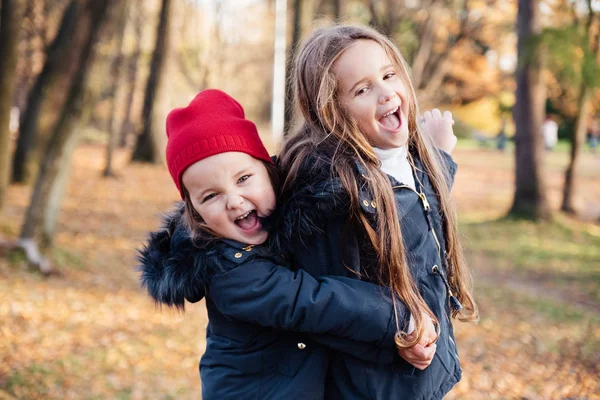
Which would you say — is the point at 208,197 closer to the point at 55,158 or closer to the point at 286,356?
the point at 286,356

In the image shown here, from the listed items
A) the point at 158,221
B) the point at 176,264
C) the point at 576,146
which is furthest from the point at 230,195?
the point at 576,146

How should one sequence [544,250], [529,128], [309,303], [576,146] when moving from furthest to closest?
[576,146]
[529,128]
[544,250]
[309,303]

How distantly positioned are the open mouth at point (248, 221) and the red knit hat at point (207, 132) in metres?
0.19

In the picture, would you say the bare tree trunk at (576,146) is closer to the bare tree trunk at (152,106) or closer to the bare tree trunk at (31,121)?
the bare tree trunk at (31,121)

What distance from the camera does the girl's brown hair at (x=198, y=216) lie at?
2016 millimetres

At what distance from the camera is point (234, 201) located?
6.31 ft

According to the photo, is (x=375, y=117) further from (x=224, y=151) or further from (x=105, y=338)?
(x=105, y=338)

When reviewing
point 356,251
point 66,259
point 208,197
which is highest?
point 208,197

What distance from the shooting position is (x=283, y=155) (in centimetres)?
216

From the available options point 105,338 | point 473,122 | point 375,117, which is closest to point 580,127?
point 105,338

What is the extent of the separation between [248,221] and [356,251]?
35cm

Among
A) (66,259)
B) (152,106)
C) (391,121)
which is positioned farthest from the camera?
(152,106)

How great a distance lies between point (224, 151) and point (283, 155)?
0.86 feet

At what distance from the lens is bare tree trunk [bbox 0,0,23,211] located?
7836mm
